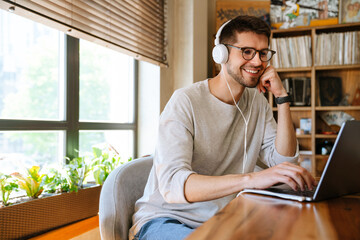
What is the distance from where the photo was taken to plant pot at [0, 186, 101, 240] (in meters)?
1.51

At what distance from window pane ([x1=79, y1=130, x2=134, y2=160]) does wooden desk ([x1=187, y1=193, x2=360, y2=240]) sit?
1.71 m

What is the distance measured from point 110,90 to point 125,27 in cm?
56

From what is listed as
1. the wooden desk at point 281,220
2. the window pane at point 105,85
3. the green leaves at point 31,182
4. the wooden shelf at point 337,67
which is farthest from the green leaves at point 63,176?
the wooden shelf at point 337,67

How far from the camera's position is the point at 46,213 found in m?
1.71

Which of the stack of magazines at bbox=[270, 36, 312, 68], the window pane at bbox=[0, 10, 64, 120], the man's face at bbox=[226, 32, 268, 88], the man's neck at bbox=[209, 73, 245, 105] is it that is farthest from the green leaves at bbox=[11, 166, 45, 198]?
the stack of magazines at bbox=[270, 36, 312, 68]

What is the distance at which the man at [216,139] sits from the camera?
1008 mm

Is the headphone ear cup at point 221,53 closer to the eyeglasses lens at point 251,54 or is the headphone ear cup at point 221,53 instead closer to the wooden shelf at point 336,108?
the eyeglasses lens at point 251,54

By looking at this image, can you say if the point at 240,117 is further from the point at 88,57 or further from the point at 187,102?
the point at 88,57

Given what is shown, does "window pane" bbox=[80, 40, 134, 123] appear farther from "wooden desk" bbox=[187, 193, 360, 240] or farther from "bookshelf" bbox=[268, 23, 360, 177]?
"wooden desk" bbox=[187, 193, 360, 240]

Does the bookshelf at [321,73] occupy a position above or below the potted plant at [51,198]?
above

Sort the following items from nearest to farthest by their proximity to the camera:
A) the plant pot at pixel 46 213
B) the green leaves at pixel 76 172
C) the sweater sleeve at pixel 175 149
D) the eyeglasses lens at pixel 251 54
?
1. the sweater sleeve at pixel 175 149
2. the eyeglasses lens at pixel 251 54
3. the plant pot at pixel 46 213
4. the green leaves at pixel 76 172

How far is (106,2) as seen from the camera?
2219 millimetres

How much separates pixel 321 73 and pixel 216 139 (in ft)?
8.39

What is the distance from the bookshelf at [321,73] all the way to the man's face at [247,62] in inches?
79.8
